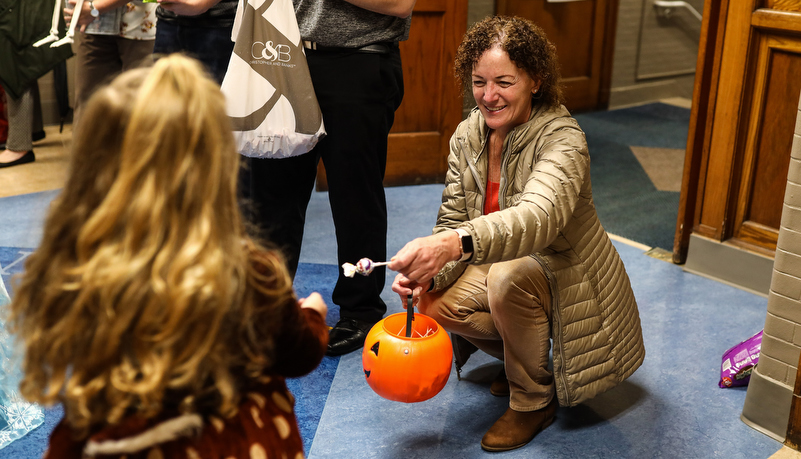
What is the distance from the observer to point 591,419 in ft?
6.88

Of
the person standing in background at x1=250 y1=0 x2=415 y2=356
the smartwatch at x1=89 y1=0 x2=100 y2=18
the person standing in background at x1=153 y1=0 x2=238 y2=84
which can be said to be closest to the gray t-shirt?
the person standing in background at x1=250 y1=0 x2=415 y2=356

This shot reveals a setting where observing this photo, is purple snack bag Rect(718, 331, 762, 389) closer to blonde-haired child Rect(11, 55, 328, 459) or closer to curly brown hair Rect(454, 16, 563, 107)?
curly brown hair Rect(454, 16, 563, 107)

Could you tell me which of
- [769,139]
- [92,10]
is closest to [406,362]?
[92,10]

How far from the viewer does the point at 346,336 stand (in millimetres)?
2420

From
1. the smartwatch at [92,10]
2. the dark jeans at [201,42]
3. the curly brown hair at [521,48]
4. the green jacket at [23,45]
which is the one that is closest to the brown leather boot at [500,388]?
the curly brown hair at [521,48]

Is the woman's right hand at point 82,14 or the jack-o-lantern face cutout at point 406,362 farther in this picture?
the woman's right hand at point 82,14

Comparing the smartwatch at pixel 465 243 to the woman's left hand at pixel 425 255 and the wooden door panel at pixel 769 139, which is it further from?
→ the wooden door panel at pixel 769 139

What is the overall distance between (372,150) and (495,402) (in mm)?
841

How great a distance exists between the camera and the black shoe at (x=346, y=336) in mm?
2385

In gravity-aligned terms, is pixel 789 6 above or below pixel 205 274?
above

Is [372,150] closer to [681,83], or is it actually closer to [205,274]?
[205,274]

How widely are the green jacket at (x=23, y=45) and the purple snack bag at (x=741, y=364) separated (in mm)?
3592

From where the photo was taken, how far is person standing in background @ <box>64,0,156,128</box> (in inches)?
128

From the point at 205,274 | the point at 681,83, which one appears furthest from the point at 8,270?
the point at 681,83
